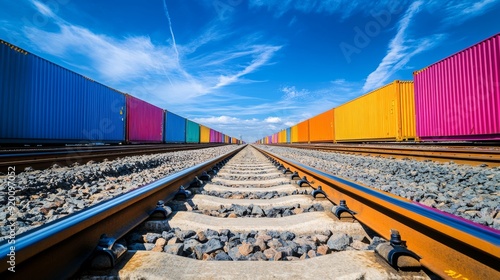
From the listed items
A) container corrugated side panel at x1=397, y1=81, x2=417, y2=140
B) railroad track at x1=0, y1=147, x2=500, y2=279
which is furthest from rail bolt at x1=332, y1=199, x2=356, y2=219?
container corrugated side panel at x1=397, y1=81, x2=417, y2=140

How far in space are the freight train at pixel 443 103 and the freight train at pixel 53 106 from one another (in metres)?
16.8

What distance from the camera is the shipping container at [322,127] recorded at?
85.4ft

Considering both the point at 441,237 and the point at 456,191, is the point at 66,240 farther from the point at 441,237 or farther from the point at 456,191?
the point at 456,191

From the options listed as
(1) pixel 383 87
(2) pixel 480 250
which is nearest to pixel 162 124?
(1) pixel 383 87

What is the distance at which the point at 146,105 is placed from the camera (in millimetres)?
22906

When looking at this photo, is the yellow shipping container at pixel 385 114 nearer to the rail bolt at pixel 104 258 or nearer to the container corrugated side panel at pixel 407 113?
the container corrugated side panel at pixel 407 113

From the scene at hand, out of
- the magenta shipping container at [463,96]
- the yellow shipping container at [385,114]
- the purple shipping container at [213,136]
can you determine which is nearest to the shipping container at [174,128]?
the yellow shipping container at [385,114]

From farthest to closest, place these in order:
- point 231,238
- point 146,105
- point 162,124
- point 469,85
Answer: point 162,124 → point 146,105 → point 469,85 → point 231,238

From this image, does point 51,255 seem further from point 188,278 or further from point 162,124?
point 162,124

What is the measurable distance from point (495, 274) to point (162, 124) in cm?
2775

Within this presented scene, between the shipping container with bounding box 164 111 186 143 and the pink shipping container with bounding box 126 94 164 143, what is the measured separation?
1.88m

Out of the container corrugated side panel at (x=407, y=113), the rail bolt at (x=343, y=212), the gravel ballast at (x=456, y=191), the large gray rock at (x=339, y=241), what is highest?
the container corrugated side panel at (x=407, y=113)

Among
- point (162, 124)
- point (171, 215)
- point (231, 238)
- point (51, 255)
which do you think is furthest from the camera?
point (162, 124)

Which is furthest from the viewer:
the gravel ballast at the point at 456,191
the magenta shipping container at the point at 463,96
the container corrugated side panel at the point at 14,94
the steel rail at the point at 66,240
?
the container corrugated side panel at the point at 14,94
